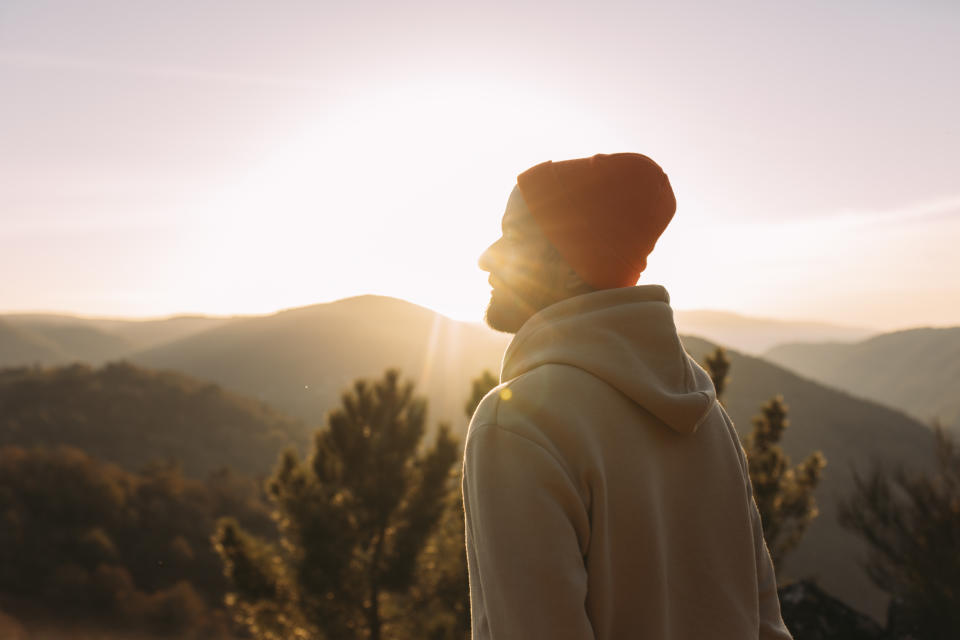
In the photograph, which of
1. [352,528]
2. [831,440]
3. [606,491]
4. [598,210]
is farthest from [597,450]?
[831,440]

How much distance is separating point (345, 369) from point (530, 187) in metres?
78.5

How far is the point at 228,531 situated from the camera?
414 inches

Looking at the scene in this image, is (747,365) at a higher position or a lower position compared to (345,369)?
lower

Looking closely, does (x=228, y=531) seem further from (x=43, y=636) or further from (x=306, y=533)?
(x=43, y=636)

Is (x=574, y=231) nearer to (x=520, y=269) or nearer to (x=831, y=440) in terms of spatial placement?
(x=520, y=269)

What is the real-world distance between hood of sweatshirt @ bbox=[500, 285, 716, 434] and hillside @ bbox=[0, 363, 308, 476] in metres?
42.5

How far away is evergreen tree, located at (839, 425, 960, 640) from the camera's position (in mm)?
11602

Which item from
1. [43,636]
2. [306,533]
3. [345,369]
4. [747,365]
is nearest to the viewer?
[306,533]

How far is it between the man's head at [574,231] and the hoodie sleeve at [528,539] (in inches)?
15.2

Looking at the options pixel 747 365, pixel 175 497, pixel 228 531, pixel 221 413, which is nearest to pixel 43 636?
pixel 175 497

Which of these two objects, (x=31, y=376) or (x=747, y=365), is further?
(x=747, y=365)

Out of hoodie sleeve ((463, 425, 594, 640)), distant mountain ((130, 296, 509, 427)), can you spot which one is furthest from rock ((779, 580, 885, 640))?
distant mountain ((130, 296, 509, 427))

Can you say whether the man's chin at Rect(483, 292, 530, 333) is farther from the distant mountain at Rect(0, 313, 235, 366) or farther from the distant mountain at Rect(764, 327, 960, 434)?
the distant mountain at Rect(0, 313, 235, 366)

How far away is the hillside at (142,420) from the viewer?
4372 cm
